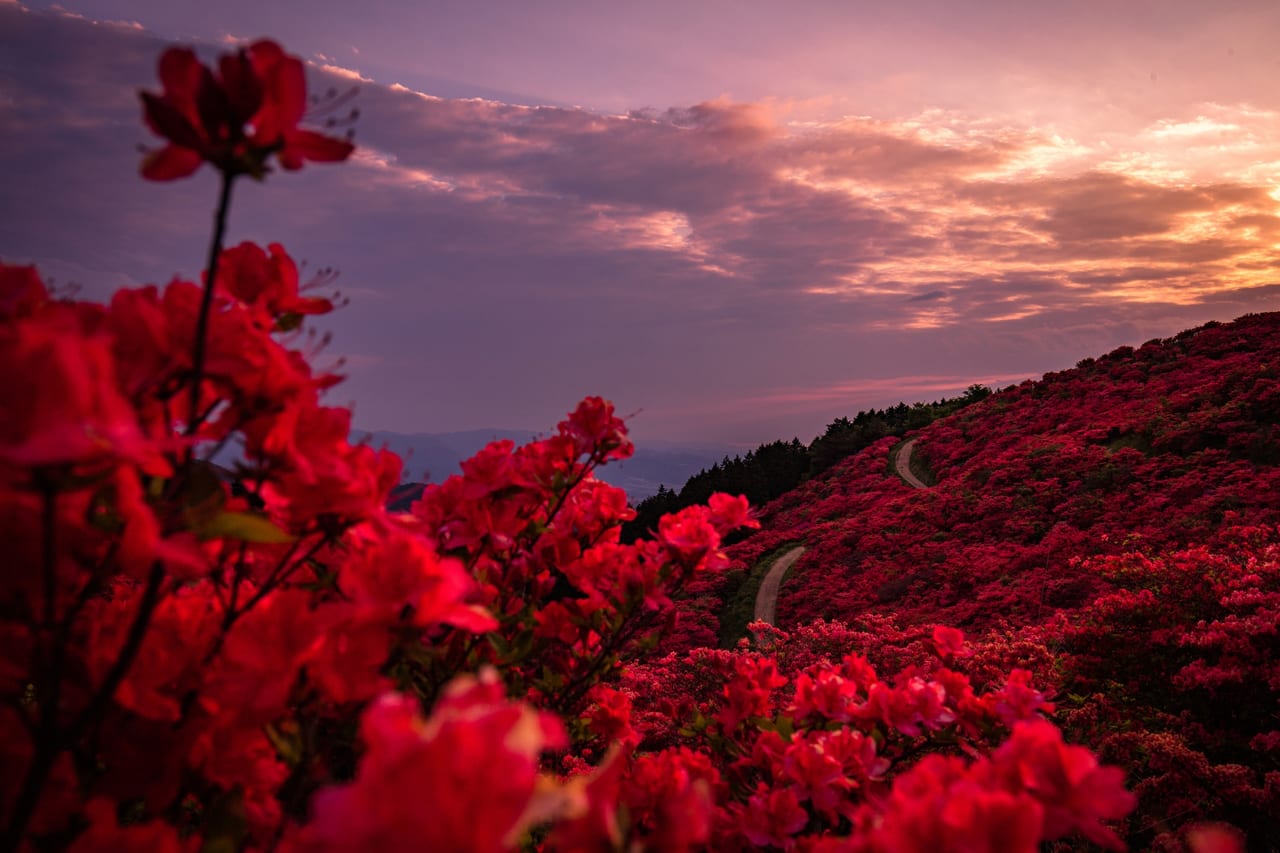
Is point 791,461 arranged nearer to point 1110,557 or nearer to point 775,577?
point 775,577

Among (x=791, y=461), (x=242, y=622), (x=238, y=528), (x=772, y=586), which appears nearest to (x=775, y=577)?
(x=772, y=586)

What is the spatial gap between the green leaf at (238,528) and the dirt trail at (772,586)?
13.2 meters

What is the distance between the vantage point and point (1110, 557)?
870 centimetres

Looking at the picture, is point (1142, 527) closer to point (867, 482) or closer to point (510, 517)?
point (867, 482)

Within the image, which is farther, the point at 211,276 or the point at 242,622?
the point at 242,622

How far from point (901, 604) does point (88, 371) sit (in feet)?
41.7

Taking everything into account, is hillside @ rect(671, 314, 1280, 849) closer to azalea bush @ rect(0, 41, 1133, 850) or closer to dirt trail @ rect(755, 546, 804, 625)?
dirt trail @ rect(755, 546, 804, 625)

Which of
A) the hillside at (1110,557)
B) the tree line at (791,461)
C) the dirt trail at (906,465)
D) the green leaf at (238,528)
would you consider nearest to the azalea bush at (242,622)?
the green leaf at (238,528)

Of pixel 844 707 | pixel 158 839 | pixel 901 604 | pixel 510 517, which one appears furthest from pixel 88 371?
pixel 901 604

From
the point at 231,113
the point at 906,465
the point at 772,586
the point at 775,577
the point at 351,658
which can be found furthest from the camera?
the point at 906,465

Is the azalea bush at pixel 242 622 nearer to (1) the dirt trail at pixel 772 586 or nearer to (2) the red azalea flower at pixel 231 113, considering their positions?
(2) the red azalea flower at pixel 231 113

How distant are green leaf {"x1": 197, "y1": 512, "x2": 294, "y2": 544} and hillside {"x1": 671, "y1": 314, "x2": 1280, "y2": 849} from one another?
227 centimetres

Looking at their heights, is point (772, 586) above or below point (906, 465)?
below

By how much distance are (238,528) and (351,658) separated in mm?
294
